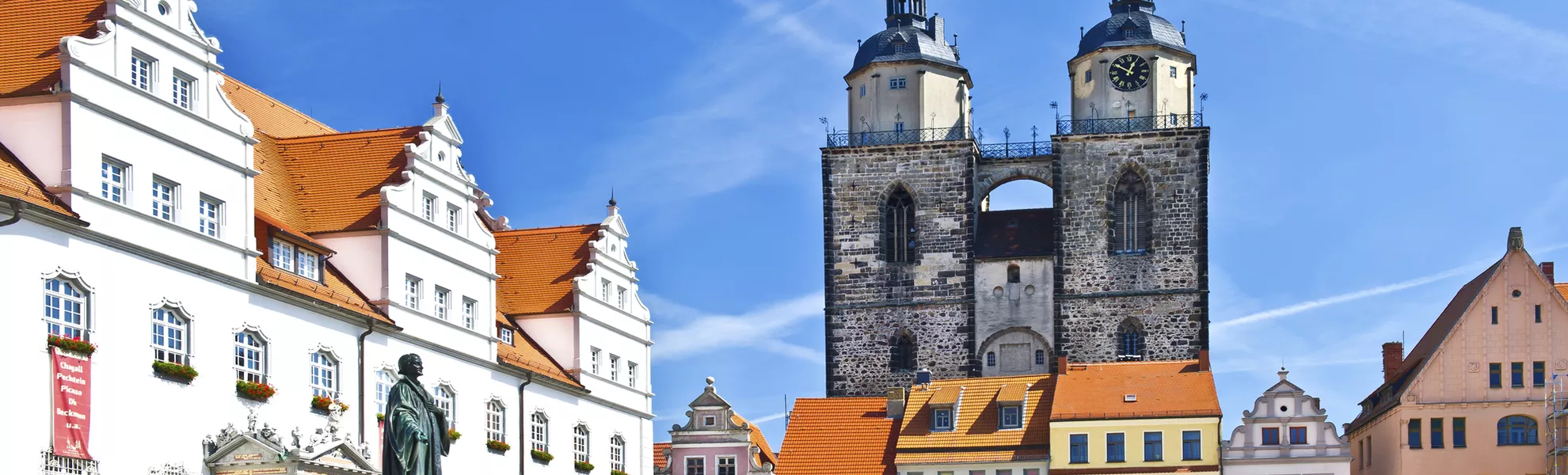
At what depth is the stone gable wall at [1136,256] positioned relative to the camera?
81.1m

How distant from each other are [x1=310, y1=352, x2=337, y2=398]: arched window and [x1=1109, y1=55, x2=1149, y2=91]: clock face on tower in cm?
4590

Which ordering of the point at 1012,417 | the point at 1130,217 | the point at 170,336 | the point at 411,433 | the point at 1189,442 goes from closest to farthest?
the point at 411,433, the point at 170,336, the point at 1189,442, the point at 1012,417, the point at 1130,217

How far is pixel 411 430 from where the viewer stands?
76.4ft

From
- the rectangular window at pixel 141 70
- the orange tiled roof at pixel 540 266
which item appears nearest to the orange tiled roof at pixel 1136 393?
the orange tiled roof at pixel 540 266

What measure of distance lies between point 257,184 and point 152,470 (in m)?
9.10

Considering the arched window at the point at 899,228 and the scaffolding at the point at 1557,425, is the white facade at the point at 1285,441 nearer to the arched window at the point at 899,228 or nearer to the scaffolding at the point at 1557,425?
the scaffolding at the point at 1557,425

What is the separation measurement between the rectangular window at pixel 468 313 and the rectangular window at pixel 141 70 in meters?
11.8

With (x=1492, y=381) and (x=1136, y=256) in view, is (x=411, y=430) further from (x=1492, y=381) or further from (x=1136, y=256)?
(x=1136, y=256)

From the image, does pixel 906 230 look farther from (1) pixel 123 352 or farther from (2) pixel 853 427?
(1) pixel 123 352

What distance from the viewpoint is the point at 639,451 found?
57719 millimetres

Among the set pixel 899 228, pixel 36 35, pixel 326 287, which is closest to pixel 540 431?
pixel 326 287

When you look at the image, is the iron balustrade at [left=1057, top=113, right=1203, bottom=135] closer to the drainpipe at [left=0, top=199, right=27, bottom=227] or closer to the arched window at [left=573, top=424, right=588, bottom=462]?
the arched window at [left=573, top=424, right=588, bottom=462]

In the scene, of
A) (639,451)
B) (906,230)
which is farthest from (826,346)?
(639,451)

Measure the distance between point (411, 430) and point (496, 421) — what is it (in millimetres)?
26060
